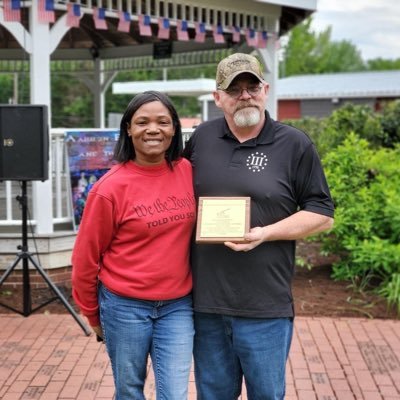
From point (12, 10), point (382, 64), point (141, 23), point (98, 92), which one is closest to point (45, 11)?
point (12, 10)

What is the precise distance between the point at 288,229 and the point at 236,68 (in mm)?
673

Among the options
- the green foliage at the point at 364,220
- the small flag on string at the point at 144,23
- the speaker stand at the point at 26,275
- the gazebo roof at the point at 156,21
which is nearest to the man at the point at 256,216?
the speaker stand at the point at 26,275

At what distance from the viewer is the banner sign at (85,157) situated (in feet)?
21.8

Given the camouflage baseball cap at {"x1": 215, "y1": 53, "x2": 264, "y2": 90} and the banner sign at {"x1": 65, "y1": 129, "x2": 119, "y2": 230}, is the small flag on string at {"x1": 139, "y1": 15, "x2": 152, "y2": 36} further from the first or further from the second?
the camouflage baseball cap at {"x1": 215, "y1": 53, "x2": 264, "y2": 90}

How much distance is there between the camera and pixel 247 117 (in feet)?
8.96

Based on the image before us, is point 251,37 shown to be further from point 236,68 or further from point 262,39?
point 236,68

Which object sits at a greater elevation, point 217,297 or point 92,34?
point 92,34

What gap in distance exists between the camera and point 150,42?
12.0m

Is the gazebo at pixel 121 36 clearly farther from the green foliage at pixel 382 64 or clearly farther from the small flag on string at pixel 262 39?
the green foliage at pixel 382 64

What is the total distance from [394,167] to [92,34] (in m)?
6.81

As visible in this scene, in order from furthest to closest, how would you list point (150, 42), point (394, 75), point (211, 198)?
point (394, 75) → point (150, 42) → point (211, 198)

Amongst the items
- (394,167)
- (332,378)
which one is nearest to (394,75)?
(394,167)

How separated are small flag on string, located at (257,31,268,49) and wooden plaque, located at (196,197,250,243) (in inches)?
269

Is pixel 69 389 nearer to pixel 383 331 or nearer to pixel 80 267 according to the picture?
pixel 80 267
